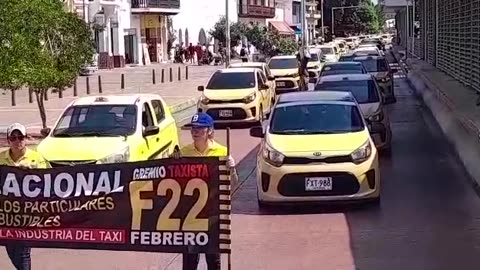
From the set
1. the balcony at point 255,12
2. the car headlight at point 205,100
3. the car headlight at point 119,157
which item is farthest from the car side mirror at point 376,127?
the balcony at point 255,12

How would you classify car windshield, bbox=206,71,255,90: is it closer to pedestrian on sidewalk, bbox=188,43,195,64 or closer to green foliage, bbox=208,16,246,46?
green foliage, bbox=208,16,246,46

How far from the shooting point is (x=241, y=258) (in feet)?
34.5

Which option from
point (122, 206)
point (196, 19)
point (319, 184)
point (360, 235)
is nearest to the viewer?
point (122, 206)

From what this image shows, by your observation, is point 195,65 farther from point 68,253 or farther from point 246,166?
point 68,253

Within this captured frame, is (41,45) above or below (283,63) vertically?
above

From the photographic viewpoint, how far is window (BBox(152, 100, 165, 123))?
1627 centimetres

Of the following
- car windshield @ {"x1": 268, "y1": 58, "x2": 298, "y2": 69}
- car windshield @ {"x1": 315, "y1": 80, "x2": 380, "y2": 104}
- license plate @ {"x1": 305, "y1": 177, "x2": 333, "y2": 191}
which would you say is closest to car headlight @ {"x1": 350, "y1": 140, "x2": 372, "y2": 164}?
license plate @ {"x1": 305, "y1": 177, "x2": 333, "y2": 191}

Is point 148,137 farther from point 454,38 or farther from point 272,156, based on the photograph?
point 454,38

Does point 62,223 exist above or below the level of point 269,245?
above

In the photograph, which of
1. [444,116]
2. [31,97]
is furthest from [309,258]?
[31,97]

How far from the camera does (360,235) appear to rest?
11539 millimetres

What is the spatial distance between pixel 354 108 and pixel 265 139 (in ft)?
5.34

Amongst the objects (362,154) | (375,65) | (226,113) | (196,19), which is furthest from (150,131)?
(196,19)

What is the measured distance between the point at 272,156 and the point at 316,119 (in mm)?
1427
